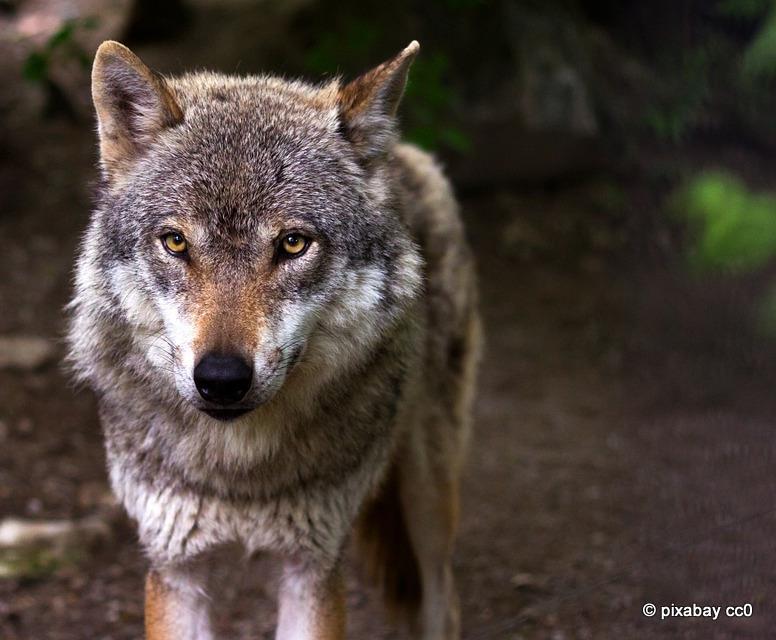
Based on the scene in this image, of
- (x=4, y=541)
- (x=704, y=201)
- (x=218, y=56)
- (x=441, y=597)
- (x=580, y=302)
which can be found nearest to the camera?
(x=704, y=201)

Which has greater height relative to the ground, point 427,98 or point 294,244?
point 294,244

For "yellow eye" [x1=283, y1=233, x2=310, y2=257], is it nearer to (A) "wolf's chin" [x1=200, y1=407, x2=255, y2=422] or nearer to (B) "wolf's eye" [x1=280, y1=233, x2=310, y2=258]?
(B) "wolf's eye" [x1=280, y1=233, x2=310, y2=258]

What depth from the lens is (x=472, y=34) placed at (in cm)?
891

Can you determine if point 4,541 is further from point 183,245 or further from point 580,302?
point 580,302

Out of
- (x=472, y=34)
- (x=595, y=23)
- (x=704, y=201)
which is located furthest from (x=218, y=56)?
(x=704, y=201)

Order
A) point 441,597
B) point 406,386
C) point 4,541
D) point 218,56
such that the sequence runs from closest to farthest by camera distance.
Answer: point 406,386
point 441,597
point 4,541
point 218,56

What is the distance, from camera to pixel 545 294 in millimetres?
8781

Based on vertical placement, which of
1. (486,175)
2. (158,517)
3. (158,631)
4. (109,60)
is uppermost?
(109,60)

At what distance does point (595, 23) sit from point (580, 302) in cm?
281

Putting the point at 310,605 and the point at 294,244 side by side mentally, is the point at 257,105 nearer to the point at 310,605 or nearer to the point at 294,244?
the point at 294,244

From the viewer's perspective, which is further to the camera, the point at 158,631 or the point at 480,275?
the point at 480,275

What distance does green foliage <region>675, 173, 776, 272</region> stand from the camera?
1.57 metres

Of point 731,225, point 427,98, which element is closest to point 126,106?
point 731,225

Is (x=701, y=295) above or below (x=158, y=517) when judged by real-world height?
above
